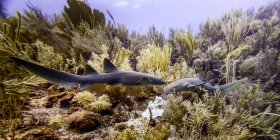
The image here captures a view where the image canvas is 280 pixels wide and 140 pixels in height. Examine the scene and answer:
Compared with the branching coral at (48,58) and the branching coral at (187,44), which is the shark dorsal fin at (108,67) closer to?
the branching coral at (48,58)

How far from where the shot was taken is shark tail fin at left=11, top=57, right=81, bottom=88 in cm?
242

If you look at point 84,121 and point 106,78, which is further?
point 84,121

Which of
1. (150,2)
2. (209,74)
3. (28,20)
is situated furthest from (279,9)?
(150,2)

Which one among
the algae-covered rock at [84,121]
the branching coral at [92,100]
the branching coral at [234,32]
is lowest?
the algae-covered rock at [84,121]

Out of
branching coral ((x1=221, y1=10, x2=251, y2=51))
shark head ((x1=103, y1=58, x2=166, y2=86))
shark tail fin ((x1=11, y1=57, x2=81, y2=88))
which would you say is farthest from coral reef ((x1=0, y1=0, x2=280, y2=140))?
shark tail fin ((x1=11, y1=57, x2=81, y2=88))

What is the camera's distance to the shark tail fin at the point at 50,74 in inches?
95.1

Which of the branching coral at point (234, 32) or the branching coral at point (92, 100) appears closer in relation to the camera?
the branching coral at point (92, 100)

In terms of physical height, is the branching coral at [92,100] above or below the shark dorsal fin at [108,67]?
below

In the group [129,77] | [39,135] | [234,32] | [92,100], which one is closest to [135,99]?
[92,100]

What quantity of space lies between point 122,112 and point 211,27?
20.2 ft

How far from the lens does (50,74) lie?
2.61 metres

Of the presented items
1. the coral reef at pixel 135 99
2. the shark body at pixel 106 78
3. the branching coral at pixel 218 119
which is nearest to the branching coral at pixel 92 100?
the coral reef at pixel 135 99

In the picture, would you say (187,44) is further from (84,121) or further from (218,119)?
(84,121)

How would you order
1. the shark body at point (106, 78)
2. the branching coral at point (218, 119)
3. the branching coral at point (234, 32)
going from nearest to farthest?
the shark body at point (106, 78)
the branching coral at point (218, 119)
the branching coral at point (234, 32)
